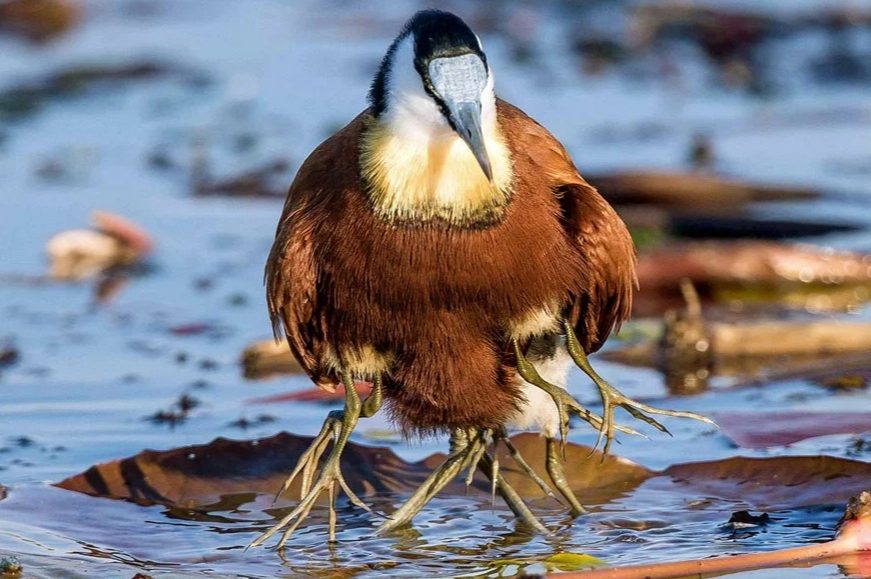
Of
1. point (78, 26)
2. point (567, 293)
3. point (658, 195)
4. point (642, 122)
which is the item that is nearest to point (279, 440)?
point (567, 293)

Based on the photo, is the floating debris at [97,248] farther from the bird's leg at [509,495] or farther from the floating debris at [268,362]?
the bird's leg at [509,495]

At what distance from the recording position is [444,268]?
4309mm

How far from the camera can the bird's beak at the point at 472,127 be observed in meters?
4.04

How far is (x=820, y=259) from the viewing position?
23.5 feet

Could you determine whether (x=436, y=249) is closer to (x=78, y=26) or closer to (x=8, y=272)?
(x=8, y=272)

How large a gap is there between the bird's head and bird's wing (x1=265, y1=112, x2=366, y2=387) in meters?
0.21

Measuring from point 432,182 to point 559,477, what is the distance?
1.03 metres

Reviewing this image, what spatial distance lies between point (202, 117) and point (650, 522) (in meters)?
7.21

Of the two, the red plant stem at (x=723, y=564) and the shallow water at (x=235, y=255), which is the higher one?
the shallow water at (x=235, y=255)

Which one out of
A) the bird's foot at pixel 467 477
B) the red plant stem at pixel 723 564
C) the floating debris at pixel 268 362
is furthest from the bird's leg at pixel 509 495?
the floating debris at pixel 268 362

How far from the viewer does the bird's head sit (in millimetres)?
4094

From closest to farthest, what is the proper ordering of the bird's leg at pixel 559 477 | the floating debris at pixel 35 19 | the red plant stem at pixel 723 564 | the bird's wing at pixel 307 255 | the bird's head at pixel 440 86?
the red plant stem at pixel 723 564 → the bird's head at pixel 440 86 → the bird's wing at pixel 307 255 → the bird's leg at pixel 559 477 → the floating debris at pixel 35 19

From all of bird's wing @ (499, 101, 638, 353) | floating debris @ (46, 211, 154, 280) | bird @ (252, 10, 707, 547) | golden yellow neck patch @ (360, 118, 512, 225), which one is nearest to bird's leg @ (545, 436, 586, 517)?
bird @ (252, 10, 707, 547)

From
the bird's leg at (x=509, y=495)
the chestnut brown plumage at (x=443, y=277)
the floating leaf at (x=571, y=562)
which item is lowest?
the floating leaf at (x=571, y=562)
